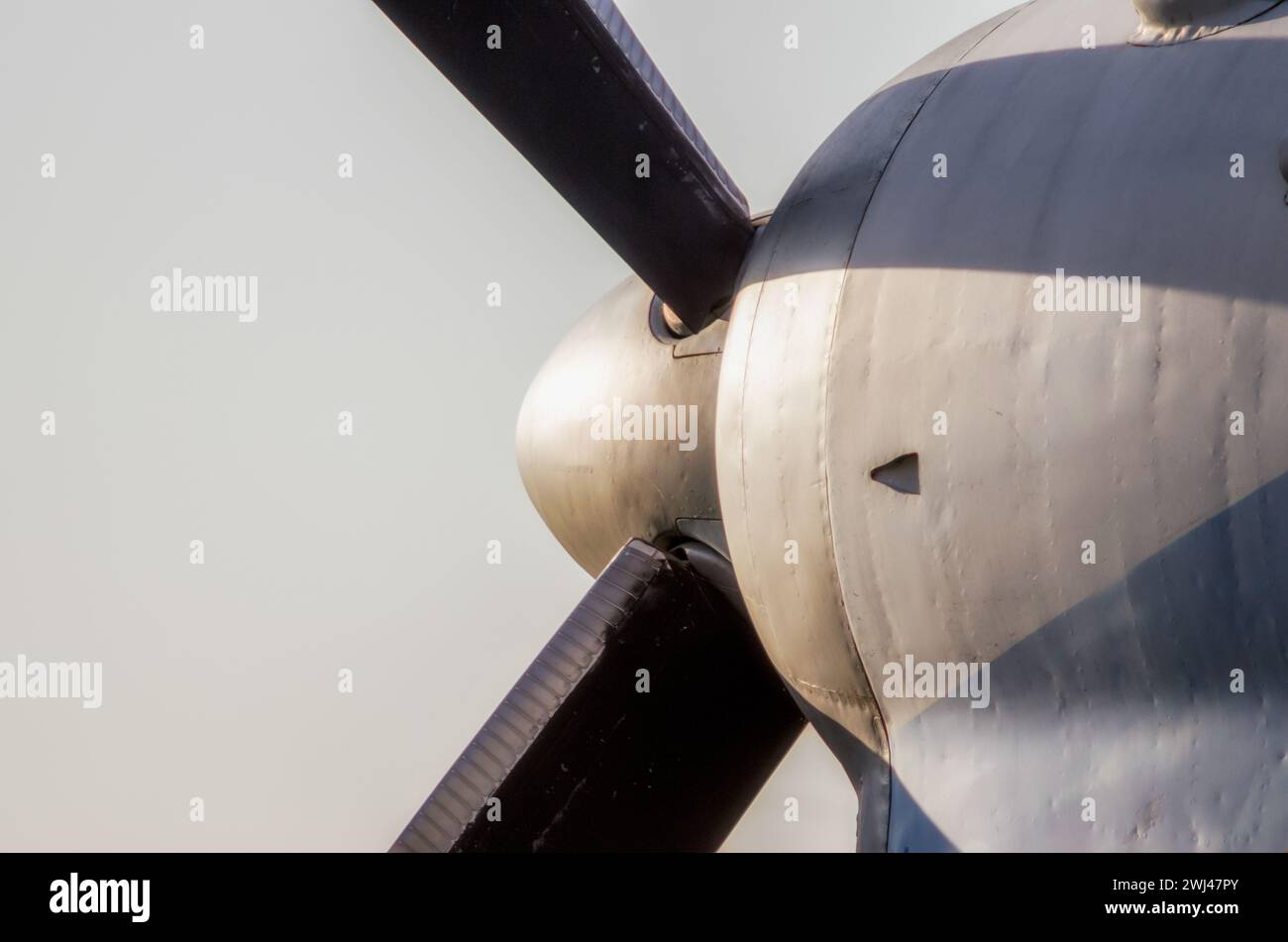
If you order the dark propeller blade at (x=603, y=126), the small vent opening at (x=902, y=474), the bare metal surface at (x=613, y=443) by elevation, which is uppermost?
the dark propeller blade at (x=603, y=126)

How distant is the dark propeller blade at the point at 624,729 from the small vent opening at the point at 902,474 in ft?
6.53

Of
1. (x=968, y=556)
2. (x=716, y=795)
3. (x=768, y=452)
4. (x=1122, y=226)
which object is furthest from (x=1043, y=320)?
(x=716, y=795)

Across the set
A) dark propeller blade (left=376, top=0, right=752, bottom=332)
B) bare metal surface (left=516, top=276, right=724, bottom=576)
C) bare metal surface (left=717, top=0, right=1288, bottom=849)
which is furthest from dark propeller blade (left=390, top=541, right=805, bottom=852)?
dark propeller blade (left=376, top=0, right=752, bottom=332)

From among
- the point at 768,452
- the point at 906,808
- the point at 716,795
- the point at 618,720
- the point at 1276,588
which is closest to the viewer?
the point at 1276,588

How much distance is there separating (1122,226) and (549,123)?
2645 mm

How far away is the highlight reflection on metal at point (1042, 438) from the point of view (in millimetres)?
3939

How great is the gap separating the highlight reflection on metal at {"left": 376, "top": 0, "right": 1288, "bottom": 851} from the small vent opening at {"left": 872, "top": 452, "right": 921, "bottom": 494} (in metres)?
0.01

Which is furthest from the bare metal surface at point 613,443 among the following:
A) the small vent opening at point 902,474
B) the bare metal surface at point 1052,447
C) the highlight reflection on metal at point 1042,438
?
the small vent opening at point 902,474

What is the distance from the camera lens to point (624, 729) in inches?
263

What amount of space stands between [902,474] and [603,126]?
2268 mm

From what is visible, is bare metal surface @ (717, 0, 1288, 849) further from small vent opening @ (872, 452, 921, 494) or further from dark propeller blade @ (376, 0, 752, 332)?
dark propeller blade @ (376, 0, 752, 332)

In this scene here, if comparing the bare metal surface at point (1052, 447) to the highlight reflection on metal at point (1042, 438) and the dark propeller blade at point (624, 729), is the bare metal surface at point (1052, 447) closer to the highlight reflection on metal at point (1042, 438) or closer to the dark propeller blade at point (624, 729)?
the highlight reflection on metal at point (1042, 438)
